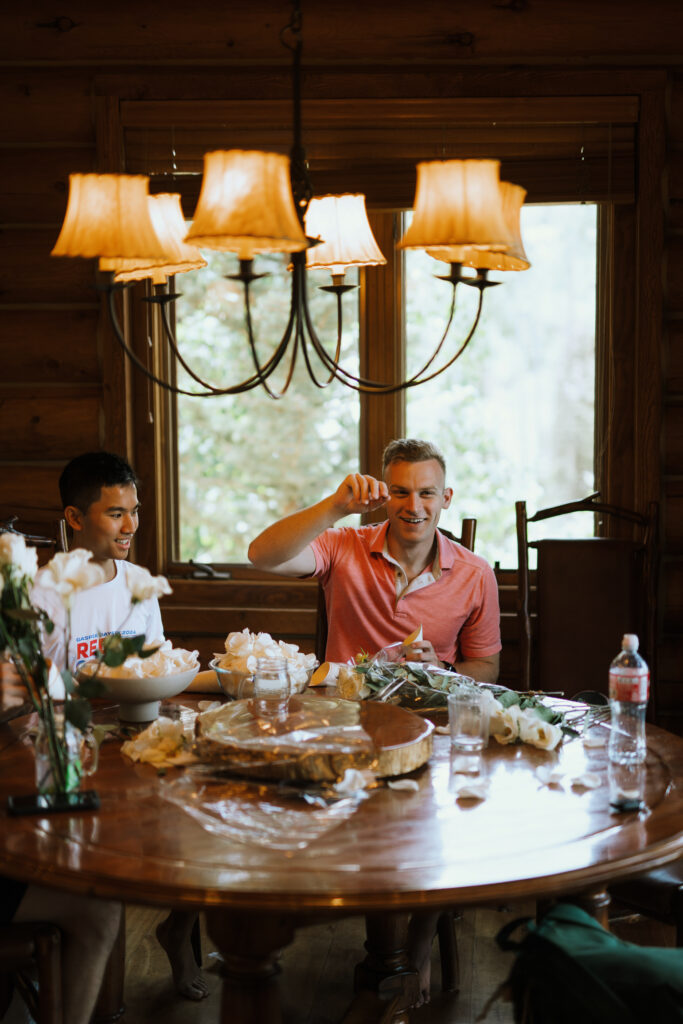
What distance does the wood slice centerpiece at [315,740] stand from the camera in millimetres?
1652

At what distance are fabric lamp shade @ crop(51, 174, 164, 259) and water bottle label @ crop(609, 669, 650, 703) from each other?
108cm

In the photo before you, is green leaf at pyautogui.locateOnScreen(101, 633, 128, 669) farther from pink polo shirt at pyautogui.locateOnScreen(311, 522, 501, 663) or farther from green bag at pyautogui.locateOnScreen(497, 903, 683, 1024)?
pink polo shirt at pyautogui.locateOnScreen(311, 522, 501, 663)

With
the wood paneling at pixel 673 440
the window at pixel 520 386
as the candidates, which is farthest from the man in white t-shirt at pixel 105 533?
the wood paneling at pixel 673 440

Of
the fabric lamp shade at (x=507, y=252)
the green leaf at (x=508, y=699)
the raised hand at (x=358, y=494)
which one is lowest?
the green leaf at (x=508, y=699)

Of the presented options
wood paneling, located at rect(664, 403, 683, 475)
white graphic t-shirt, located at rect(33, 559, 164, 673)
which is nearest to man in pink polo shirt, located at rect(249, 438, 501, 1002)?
white graphic t-shirt, located at rect(33, 559, 164, 673)

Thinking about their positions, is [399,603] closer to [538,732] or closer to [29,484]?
[538,732]

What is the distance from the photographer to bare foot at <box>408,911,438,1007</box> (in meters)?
2.24

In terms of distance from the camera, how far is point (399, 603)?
272 centimetres

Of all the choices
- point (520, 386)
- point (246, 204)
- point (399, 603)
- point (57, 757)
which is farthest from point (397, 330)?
point (57, 757)

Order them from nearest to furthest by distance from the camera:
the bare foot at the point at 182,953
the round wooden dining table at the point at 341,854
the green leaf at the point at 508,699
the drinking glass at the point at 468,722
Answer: the round wooden dining table at the point at 341,854 < the drinking glass at the point at 468,722 < the green leaf at the point at 508,699 < the bare foot at the point at 182,953

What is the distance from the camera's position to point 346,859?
4.57ft

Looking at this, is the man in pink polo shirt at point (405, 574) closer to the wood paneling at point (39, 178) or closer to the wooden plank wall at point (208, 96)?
the wooden plank wall at point (208, 96)

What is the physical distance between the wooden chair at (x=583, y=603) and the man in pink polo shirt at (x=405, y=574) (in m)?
0.38

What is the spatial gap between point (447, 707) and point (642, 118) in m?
2.16
